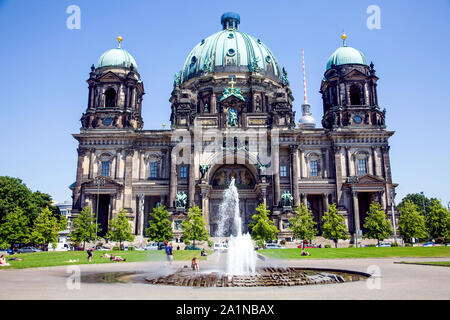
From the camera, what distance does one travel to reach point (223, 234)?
6359 centimetres

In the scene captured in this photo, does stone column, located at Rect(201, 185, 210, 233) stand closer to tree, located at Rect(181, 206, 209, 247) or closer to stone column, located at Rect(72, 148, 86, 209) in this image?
tree, located at Rect(181, 206, 209, 247)

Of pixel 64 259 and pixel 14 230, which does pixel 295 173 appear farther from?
pixel 14 230

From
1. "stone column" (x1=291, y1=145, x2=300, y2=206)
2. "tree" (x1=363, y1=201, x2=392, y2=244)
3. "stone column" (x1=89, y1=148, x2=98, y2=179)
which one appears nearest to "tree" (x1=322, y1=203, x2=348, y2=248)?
"tree" (x1=363, y1=201, x2=392, y2=244)

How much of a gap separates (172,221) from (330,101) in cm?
3462

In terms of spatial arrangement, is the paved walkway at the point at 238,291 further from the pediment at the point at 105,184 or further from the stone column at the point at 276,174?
the pediment at the point at 105,184

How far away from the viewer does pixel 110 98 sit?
223ft

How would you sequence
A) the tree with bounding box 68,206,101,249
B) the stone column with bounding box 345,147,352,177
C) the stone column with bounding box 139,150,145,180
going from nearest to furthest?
the tree with bounding box 68,206,101,249 < the stone column with bounding box 345,147,352,177 < the stone column with bounding box 139,150,145,180

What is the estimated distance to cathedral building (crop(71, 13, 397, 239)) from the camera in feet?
198

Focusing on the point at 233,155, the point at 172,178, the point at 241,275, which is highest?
the point at 233,155

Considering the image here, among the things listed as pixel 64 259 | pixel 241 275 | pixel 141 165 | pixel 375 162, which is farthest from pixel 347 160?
pixel 241 275

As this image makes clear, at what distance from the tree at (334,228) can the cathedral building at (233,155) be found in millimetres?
5527

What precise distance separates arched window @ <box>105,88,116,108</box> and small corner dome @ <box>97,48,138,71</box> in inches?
179

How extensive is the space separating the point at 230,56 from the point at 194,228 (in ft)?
127
